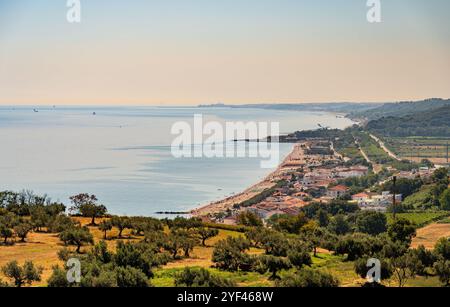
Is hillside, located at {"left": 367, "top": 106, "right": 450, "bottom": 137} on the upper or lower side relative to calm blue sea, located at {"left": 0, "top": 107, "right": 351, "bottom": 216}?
upper

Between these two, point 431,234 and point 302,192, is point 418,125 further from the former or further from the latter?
point 431,234

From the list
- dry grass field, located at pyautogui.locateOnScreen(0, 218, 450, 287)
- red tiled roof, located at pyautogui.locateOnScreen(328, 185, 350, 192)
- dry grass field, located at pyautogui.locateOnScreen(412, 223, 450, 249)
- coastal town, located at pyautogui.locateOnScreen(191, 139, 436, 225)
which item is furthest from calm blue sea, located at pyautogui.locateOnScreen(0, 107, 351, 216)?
dry grass field, located at pyautogui.locateOnScreen(0, 218, 450, 287)

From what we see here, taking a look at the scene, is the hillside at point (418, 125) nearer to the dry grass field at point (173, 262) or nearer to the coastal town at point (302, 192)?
the coastal town at point (302, 192)

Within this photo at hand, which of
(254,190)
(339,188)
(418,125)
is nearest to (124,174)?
(254,190)

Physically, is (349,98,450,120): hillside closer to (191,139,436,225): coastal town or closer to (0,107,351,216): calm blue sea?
(0,107,351,216): calm blue sea

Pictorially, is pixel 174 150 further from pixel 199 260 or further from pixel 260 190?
pixel 199 260

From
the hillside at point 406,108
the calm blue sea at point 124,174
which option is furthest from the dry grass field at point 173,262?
the hillside at point 406,108

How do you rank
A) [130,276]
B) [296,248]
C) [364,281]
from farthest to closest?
[296,248], [364,281], [130,276]
